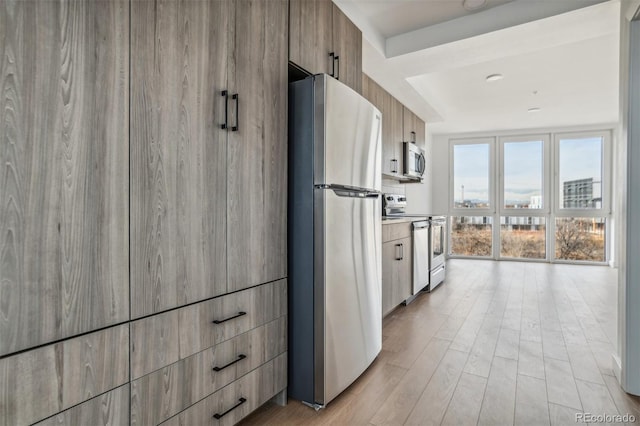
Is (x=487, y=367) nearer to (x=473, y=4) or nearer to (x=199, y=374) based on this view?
(x=199, y=374)

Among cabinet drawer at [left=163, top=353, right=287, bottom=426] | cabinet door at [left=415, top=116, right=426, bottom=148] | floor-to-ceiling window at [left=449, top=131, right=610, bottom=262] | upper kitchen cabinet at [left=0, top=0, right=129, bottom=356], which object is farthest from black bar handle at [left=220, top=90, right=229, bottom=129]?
floor-to-ceiling window at [left=449, top=131, right=610, bottom=262]

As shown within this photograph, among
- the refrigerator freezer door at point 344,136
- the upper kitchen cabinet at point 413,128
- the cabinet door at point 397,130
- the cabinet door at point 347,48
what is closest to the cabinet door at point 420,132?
the upper kitchen cabinet at point 413,128

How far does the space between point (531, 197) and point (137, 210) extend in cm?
700

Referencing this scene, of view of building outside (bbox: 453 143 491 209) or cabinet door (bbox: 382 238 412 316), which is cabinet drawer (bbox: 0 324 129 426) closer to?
cabinet door (bbox: 382 238 412 316)

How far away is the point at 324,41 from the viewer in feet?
6.94

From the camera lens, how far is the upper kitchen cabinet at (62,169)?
847mm

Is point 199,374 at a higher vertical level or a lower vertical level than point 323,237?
lower

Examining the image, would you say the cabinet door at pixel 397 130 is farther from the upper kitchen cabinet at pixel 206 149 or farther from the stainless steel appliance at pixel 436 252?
the upper kitchen cabinet at pixel 206 149

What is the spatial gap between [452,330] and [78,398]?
2700mm

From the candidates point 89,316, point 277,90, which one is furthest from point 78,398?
point 277,90

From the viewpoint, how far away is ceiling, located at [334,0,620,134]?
2.54 m

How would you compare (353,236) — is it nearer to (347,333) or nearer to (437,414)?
(347,333)

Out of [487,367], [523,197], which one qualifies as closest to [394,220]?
[487,367]

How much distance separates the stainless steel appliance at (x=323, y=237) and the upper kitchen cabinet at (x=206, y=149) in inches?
3.7
